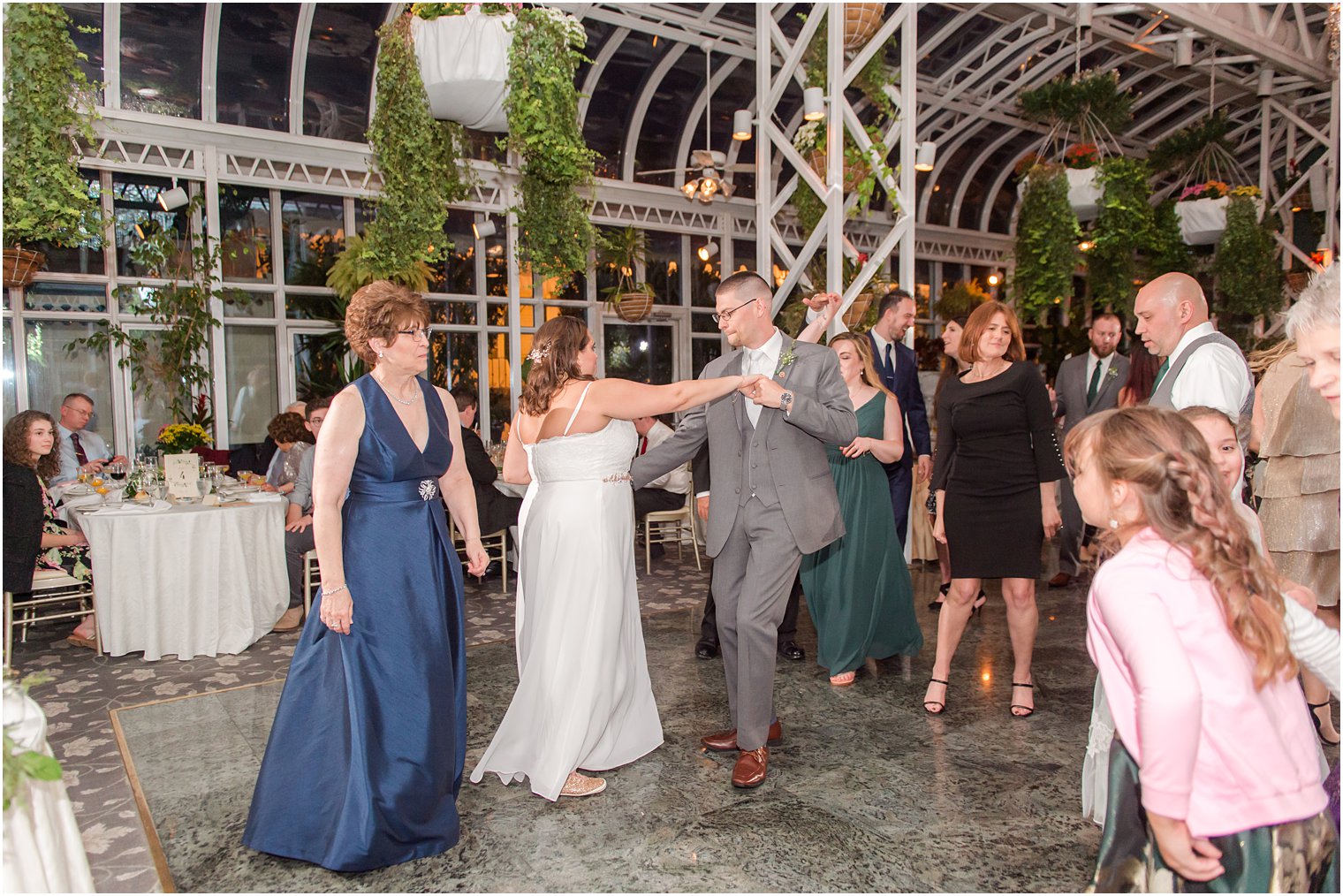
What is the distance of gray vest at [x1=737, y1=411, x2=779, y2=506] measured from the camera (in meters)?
3.33

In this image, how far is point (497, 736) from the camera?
3.43 meters

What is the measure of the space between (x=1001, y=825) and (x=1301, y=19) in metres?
10.8

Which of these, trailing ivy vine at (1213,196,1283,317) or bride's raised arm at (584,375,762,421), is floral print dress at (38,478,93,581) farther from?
trailing ivy vine at (1213,196,1283,317)

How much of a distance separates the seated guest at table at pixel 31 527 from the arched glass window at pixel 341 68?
5.20 metres

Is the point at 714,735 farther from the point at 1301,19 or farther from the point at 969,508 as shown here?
the point at 1301,19

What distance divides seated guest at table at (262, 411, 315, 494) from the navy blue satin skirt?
4002 mm

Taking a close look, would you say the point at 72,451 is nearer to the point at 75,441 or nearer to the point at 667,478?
the point at 75,441

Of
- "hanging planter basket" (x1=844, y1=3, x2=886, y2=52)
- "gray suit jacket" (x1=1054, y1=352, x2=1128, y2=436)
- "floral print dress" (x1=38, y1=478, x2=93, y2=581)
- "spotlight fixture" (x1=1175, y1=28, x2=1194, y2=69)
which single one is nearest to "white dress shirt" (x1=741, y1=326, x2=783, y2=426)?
"gray suit jacket" (x1=1054, y1=352, x2=1128, y2=436)

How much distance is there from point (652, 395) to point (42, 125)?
441 centimetres

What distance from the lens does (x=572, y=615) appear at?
328cm

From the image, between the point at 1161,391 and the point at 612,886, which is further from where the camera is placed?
the point at 1161,391

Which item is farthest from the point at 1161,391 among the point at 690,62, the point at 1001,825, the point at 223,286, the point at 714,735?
the point at 690,62

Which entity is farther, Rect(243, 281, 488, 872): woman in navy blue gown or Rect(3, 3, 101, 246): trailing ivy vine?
Rect(3, 3, 101, 246): trailing ivy vine

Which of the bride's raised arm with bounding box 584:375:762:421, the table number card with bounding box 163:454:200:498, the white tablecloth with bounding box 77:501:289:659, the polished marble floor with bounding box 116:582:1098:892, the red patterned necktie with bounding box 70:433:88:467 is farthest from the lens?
the red patterned necktie with bounding box 70:433:88:467
